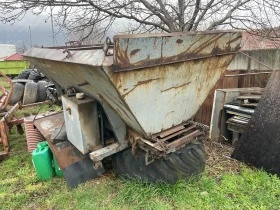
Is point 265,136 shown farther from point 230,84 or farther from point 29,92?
point 29,92

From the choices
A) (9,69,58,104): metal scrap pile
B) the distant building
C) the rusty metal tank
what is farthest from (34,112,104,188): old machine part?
the distant building

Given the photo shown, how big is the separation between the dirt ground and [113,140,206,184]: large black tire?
1.36 ft

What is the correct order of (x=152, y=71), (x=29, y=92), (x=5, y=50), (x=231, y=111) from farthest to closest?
(x=5, y=50) → (x=29, y=92) → (x=231, y=111) → (x=152, y=71)

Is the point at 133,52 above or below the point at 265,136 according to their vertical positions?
above

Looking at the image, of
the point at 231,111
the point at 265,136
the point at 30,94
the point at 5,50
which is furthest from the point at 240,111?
the point at 5,50

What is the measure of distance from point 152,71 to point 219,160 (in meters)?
1.99

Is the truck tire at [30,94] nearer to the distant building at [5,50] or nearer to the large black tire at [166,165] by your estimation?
the large black tire at [166,165]

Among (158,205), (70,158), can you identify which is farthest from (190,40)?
(70,158)

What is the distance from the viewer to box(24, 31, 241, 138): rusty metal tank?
1906 mm

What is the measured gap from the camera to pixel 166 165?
2.69 meters

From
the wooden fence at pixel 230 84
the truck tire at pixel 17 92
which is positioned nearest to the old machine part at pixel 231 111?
the wooden fence at pixel 230 84

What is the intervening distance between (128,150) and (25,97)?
508 centimetres

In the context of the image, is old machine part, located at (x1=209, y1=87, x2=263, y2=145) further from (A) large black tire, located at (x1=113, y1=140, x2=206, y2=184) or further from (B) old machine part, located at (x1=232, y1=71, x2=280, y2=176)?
(A) large black tire, located at (x1=113, y1=140, x2=206, y2=184)

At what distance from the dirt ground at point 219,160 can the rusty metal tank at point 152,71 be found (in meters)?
0.86
